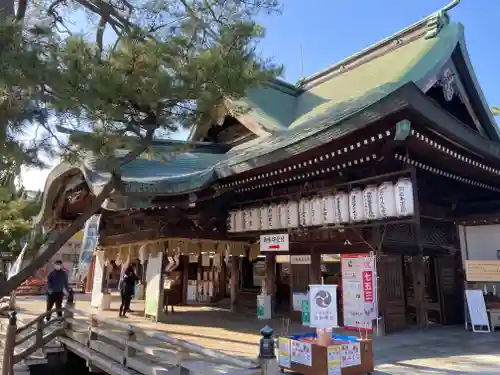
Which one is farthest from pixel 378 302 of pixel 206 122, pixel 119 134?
pixel 119 134

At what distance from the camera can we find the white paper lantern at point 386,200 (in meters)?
7.50

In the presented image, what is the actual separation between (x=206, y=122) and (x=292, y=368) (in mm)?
3829

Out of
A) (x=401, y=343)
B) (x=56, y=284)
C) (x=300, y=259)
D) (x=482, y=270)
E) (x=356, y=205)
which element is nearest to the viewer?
(x=401, y=343)

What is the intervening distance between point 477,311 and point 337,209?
448 cm

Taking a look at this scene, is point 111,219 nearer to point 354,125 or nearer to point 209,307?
point 209,307

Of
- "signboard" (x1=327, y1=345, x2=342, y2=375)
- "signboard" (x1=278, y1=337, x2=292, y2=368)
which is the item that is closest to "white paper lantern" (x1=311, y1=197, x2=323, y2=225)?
"signboard" (x1=278, y1=337, x2=292, y2=368)

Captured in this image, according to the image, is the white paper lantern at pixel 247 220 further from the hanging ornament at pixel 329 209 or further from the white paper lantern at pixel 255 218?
the hanging ornament at pixel 329 209

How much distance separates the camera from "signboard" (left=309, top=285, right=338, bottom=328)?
5.34m

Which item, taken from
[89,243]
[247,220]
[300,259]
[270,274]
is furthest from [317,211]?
[89,243]

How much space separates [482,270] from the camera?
975 centimetres

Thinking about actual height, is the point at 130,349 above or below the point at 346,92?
below

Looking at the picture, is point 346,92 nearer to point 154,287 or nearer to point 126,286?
point 154,287

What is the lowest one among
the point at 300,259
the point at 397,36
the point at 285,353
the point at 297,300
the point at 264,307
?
the point at 285,353

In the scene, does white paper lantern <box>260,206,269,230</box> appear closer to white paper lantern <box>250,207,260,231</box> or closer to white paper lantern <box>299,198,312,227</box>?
white paper lantern <box>250,207,260,231</box>
